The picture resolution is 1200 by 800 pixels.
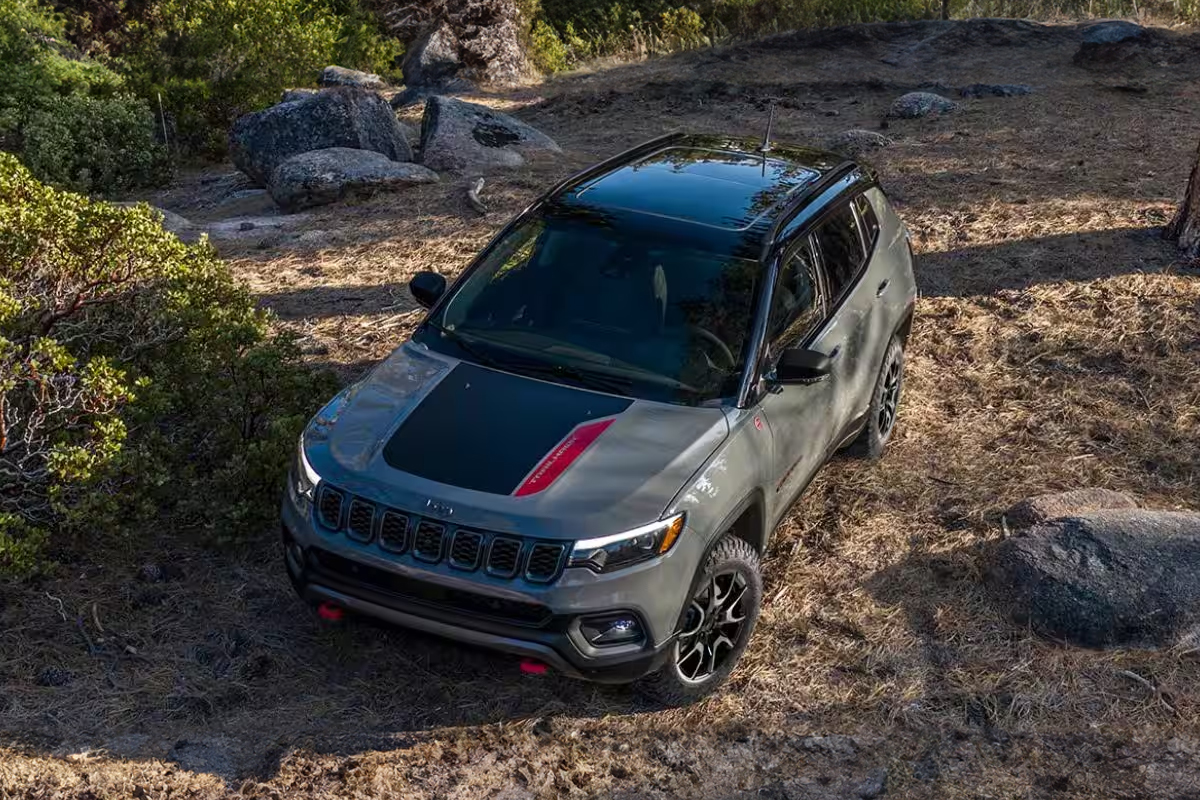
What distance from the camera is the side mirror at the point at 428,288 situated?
5.77 m

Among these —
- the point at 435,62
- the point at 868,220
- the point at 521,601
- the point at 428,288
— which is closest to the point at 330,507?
the point at 521,601

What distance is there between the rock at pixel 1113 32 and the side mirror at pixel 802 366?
557 inches

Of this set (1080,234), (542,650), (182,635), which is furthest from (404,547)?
(1080,234)

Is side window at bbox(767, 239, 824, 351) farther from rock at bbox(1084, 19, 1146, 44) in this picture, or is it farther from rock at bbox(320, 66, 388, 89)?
rock at bbox(320, 66, 388, 89)

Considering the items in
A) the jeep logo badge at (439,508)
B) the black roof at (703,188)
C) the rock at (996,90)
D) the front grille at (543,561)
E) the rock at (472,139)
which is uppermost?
the black roof at (703,188)

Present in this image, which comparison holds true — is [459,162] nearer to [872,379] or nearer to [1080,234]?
[1080,234]

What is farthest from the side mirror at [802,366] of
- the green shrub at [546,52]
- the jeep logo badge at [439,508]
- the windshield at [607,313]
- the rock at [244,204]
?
the green shrub at [546,52]

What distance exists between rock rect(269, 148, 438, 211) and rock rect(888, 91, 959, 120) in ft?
20.3

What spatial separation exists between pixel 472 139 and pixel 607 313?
8497 mm

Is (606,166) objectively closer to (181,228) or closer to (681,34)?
(181,228)

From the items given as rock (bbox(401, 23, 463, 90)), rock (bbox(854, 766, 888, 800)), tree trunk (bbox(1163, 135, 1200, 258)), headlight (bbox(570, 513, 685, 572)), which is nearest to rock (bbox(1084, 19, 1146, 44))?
tree trunk (bbox(1163, 135, 1200, 258))

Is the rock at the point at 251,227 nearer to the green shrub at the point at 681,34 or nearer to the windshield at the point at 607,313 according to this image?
the windshield at the point at 607,313

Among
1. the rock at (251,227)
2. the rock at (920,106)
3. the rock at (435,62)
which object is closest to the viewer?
the rock at (251,227)

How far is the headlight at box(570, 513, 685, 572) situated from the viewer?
434 cm
